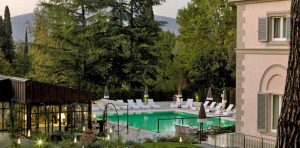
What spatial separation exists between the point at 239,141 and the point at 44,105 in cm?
861

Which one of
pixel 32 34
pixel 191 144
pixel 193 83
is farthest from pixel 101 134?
pixel 32 34

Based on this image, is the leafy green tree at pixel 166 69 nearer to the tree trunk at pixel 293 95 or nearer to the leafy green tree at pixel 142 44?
the leafy green tree at pixel 142 44

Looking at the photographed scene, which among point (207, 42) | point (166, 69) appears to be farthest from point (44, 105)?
point (207, 42)

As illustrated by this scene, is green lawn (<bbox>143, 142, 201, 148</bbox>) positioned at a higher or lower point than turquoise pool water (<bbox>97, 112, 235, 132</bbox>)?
higher

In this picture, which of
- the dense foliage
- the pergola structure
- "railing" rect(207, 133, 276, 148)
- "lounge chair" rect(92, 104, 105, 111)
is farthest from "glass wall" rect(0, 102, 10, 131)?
the dense foliage

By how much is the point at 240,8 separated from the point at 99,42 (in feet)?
74.3

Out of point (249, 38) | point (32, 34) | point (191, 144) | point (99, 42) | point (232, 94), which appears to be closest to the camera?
point (249, 38)

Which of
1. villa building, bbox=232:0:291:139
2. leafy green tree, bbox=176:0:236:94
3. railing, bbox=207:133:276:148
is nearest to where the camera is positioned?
villa building, bbox=232:0:291:139

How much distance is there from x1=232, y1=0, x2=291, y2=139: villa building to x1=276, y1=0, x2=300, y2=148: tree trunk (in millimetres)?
12665

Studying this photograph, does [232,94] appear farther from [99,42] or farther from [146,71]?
[99,42]

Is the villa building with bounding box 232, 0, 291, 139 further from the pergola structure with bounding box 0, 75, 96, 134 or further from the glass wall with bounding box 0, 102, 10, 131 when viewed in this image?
the glass wall with bounding box 0, 102, 10, 131

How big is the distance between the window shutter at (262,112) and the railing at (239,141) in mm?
443

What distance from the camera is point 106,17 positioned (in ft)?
134

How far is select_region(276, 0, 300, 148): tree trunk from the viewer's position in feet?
15.5
